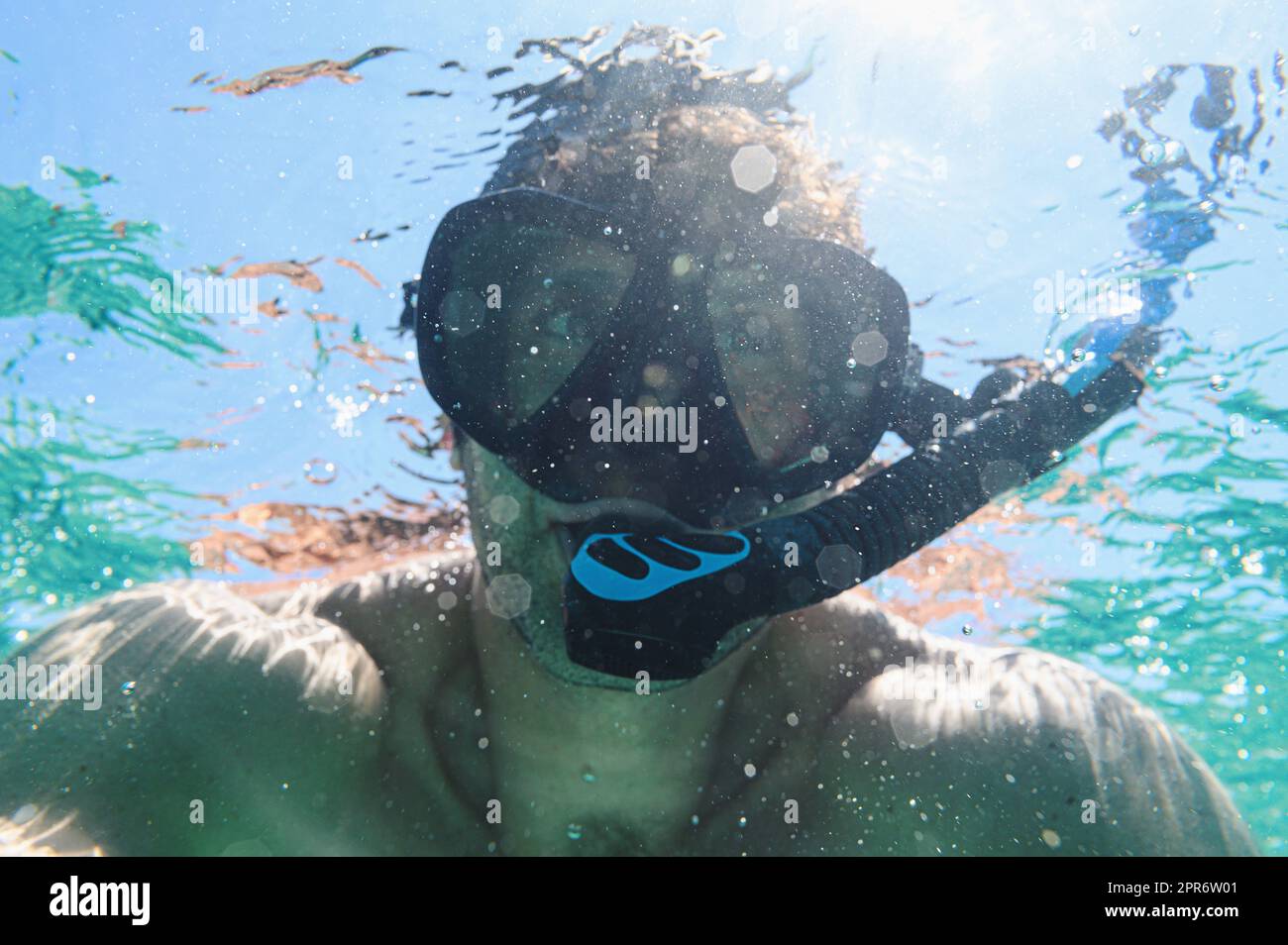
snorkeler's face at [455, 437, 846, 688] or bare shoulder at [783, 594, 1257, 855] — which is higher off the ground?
snorkeler's face at [455, 437, 846, 688]

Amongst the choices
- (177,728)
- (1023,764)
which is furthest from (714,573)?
(177,728)

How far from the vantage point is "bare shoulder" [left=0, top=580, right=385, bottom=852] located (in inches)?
101

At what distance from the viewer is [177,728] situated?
108 inches

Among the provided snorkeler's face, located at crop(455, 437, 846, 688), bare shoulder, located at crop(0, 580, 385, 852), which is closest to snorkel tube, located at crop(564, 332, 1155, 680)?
snorkeler's face, located at crop(455, 437, 846, 688)

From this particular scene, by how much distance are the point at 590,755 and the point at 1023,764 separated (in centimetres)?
161

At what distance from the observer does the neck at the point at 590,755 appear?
2.93 m

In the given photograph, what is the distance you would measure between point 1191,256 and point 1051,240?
0.98 metres

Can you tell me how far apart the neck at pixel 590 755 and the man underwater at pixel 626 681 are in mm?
12

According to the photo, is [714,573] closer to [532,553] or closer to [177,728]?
[532,553]

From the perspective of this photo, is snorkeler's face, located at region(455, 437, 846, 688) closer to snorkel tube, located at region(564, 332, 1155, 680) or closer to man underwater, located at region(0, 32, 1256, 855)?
man underwater, located at region(0, 32, 1256, 855)

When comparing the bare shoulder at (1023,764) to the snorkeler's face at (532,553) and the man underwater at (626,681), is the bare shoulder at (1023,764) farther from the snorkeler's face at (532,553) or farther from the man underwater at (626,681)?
the snorkeler's face at (532,553)

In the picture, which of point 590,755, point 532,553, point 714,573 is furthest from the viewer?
point 590,755

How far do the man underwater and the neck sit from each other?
0.04 feet

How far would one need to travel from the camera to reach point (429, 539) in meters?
7.91
